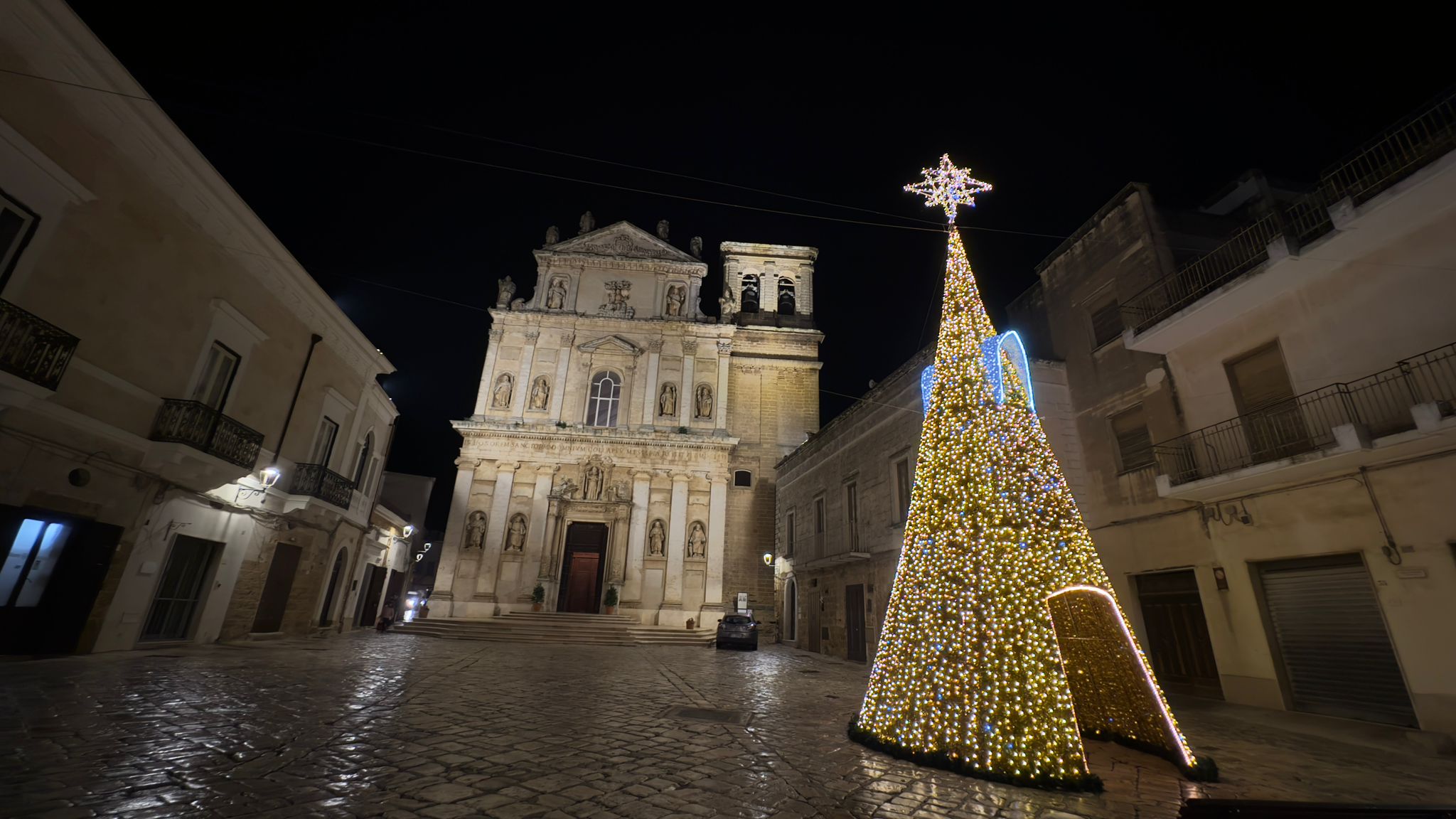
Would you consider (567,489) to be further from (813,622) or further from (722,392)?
(813,622)

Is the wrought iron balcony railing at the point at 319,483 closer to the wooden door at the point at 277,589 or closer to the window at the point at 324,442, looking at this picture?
the window at the point at 324,442

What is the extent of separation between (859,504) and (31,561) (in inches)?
586

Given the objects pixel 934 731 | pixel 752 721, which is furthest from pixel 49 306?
pixel 934 731

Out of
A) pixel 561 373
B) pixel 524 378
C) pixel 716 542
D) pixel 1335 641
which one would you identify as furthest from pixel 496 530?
pixel 1335 641

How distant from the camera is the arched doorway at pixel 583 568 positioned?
21.5m

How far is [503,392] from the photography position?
23.7 meters

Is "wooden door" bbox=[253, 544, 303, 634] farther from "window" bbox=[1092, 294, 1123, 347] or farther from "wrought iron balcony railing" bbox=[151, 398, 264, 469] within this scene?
"window" bbox=[1092, 294, 1123, 347]

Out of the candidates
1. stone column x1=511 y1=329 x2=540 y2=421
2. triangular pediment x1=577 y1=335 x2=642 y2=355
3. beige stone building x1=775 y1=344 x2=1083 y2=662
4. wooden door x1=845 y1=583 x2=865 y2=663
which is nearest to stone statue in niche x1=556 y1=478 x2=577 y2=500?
stone column x1=511 y1=329 x2=540 y2=421

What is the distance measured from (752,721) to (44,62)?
11.6 m

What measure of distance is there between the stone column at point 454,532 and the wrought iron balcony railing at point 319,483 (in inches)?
284

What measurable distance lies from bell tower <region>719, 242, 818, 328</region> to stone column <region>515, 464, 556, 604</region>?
41.1ft

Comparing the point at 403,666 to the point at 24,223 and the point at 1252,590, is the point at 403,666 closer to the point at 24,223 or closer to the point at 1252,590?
the point at 24,223

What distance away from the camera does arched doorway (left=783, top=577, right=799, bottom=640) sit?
19.2 metres

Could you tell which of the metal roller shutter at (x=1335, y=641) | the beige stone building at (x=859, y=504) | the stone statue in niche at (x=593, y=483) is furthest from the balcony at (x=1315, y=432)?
the stone statue in niche at (x=593, y=483)
